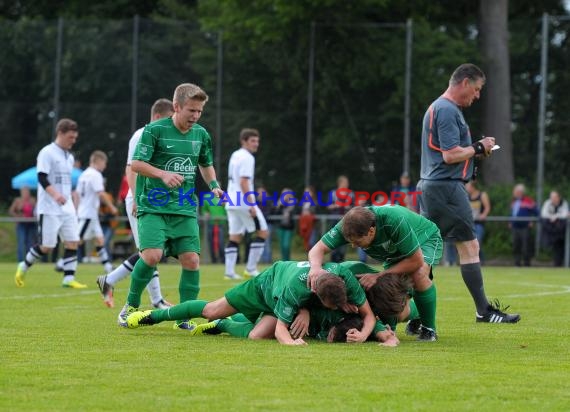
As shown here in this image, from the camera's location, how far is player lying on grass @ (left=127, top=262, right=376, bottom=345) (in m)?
8.07

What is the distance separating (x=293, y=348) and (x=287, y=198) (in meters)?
18.9

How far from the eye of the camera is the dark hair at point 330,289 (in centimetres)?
794

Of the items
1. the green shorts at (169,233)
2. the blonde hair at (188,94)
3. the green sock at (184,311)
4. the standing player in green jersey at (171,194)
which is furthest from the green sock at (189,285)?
the blonde hair at (188,94)

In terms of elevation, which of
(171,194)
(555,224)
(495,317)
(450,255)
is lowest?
(450,255)

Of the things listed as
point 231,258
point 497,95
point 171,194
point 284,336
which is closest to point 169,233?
point 171,194

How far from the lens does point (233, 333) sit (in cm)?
909

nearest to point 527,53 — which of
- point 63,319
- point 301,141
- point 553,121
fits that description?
point 553,121

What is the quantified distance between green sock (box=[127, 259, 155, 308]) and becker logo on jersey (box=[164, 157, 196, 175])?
774mm

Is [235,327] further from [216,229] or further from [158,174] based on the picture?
[216,229]

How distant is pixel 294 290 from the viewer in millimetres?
8180

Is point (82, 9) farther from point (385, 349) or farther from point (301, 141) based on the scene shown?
point (385, 349)

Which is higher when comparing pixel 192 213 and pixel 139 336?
pixel 192 213

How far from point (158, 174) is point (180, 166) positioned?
39cm

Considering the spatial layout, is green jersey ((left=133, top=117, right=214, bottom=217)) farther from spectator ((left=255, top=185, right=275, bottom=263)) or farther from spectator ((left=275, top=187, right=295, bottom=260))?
spectator ((left=255, top=185, right=275, bottom=263))
